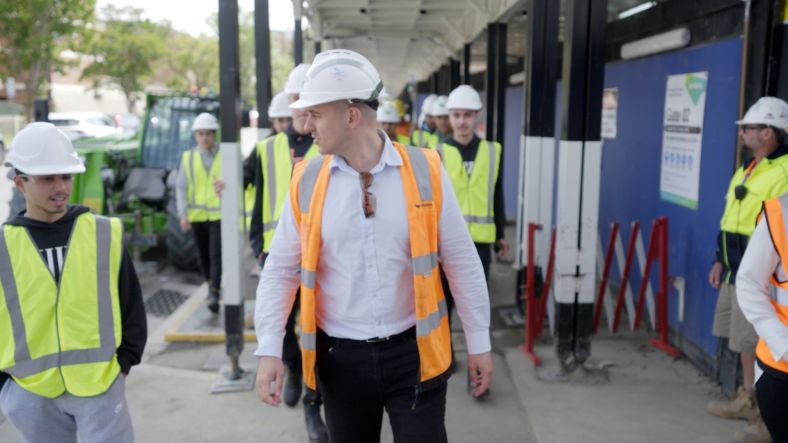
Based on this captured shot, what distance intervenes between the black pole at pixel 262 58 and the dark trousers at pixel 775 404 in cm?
571

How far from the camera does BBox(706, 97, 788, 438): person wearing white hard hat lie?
4.45m

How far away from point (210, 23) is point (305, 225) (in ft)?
167

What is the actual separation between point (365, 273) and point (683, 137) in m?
4.57

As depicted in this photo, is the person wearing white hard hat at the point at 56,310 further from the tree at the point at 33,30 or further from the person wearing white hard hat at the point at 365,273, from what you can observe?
the tree at the point at 33,30

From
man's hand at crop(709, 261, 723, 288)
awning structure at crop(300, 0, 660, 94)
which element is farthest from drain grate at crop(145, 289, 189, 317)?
man's hand at crop(709, 261, 723, 288)

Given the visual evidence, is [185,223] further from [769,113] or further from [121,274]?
[769,113]

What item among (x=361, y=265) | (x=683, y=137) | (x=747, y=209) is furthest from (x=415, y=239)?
(x=683, y=137)

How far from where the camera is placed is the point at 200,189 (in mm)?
7367

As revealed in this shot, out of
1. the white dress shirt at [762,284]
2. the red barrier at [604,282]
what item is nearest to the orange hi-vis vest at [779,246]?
the white dress shirt at [762,284]

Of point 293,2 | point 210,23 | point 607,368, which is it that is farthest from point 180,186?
point 210,23

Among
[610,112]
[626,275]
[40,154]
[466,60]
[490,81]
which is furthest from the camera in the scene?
[466,60]

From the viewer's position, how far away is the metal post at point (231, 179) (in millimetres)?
5199

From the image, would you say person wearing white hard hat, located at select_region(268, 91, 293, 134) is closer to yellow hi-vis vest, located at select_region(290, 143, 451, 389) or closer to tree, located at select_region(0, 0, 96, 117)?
yellow hi-vis vest, located at select_region(290, 143, 451, 389)

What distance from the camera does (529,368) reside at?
589 cm
